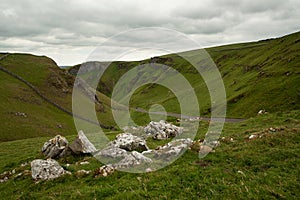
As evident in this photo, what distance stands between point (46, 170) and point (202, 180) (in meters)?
10.0

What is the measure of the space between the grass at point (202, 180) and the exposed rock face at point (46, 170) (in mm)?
466

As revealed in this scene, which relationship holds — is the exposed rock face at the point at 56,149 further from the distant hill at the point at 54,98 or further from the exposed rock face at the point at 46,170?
the distant hill at the point at 54,98

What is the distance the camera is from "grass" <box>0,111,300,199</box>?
1146 centimetres

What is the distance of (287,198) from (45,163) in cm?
1426

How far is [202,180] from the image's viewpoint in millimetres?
12578

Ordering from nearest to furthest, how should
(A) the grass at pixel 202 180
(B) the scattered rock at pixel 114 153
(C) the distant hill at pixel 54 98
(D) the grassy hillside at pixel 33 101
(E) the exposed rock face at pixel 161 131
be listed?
(A) the grass at pixel 202 180
(B) the scattered rock at pixel 114 153
(E) the exposed rock face at pixel 161 131
(D) the grassy hillside at pixel 33 101
(C) the distant hill at pixel 54 98

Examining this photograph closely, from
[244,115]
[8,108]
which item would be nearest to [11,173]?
[8,108]

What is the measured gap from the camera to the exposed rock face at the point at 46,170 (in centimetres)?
1515

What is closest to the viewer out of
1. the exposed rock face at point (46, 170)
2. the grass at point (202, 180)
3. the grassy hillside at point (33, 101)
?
the grass at point (202, 180)

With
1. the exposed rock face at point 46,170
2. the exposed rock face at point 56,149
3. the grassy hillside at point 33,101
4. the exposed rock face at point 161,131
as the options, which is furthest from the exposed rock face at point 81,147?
the grassy hillside at point 33,101

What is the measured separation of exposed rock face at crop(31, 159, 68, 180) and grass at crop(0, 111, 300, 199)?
466 mm

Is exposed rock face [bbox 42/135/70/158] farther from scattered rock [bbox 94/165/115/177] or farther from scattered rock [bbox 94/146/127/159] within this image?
scattered rock [bbox 94/165/115/177]

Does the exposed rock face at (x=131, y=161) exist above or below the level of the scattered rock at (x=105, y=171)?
above

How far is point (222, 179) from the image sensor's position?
41.2ft
